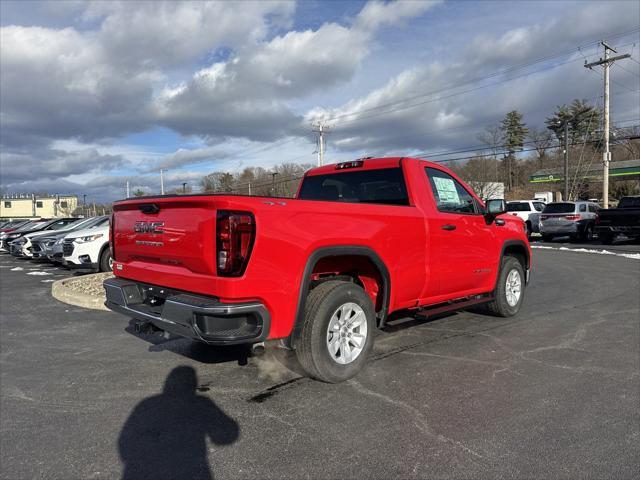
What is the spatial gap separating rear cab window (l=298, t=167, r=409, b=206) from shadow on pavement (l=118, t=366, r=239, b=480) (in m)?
2.49

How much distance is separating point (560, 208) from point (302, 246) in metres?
20.9

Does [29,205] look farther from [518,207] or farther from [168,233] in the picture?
[168,233]

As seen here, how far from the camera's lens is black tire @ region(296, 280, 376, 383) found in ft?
12.4

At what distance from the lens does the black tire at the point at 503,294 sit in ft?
20.5

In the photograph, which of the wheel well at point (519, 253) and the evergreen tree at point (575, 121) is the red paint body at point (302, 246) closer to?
the wheel well at point (519, 253)

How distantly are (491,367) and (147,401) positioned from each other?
307 centimetres

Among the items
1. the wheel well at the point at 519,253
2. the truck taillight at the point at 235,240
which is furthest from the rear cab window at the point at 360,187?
the wheel well at the point at 519,253

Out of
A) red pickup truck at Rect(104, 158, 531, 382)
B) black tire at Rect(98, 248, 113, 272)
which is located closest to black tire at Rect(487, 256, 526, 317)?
red pickup truck at Rect(104, 158, 531, 382)

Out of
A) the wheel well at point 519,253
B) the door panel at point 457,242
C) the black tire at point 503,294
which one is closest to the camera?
the door panel at point 457,242

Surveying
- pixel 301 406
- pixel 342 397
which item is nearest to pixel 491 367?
pixel 342 397

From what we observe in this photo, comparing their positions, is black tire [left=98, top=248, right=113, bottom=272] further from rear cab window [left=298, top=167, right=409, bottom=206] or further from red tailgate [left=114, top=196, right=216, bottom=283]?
red tailgate [left=114, top=196, right=216, bottom=283]

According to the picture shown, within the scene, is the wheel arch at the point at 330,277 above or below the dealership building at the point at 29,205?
below

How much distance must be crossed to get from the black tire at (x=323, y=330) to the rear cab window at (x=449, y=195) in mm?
1643

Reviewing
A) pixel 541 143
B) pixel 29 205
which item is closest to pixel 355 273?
pixel 541 143
